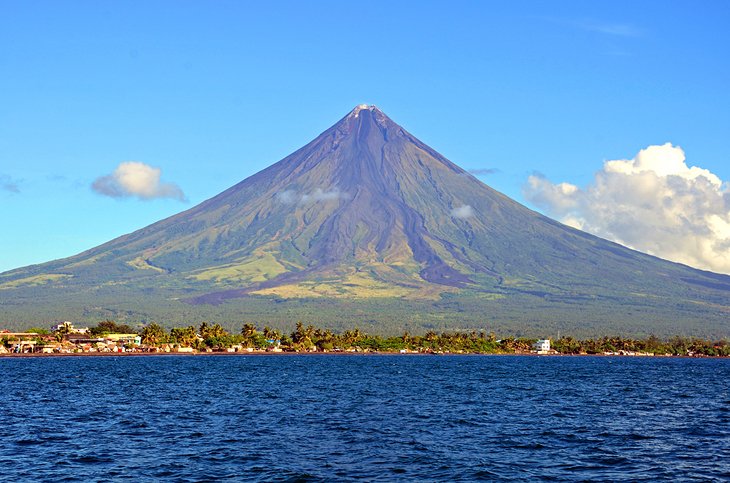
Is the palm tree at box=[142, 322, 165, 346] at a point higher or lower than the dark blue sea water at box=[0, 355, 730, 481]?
higher

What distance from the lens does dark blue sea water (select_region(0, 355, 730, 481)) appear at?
37.4m

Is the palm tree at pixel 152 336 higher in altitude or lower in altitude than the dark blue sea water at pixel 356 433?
higher

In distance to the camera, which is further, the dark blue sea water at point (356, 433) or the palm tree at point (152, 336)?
the palm tree at point (152, 336)

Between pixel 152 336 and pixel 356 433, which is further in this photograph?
pixel 152 336

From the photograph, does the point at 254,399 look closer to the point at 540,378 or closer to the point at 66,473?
the point at 66,473

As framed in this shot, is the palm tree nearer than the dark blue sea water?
No

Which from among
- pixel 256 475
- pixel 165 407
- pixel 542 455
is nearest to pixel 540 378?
pixel 165 407

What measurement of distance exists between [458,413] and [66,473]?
28403 mm

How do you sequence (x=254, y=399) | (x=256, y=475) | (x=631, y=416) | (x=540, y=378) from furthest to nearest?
(x=540, y=378) < (x=254, y=399) < (x=631, y=416) < (x=256, y=475)

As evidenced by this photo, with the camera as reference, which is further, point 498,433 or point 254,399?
point 254,399

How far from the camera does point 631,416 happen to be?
58344mm

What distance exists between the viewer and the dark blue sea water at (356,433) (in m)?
37.4

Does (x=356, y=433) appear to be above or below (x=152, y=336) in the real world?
below

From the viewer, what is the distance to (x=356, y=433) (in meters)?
47.5
